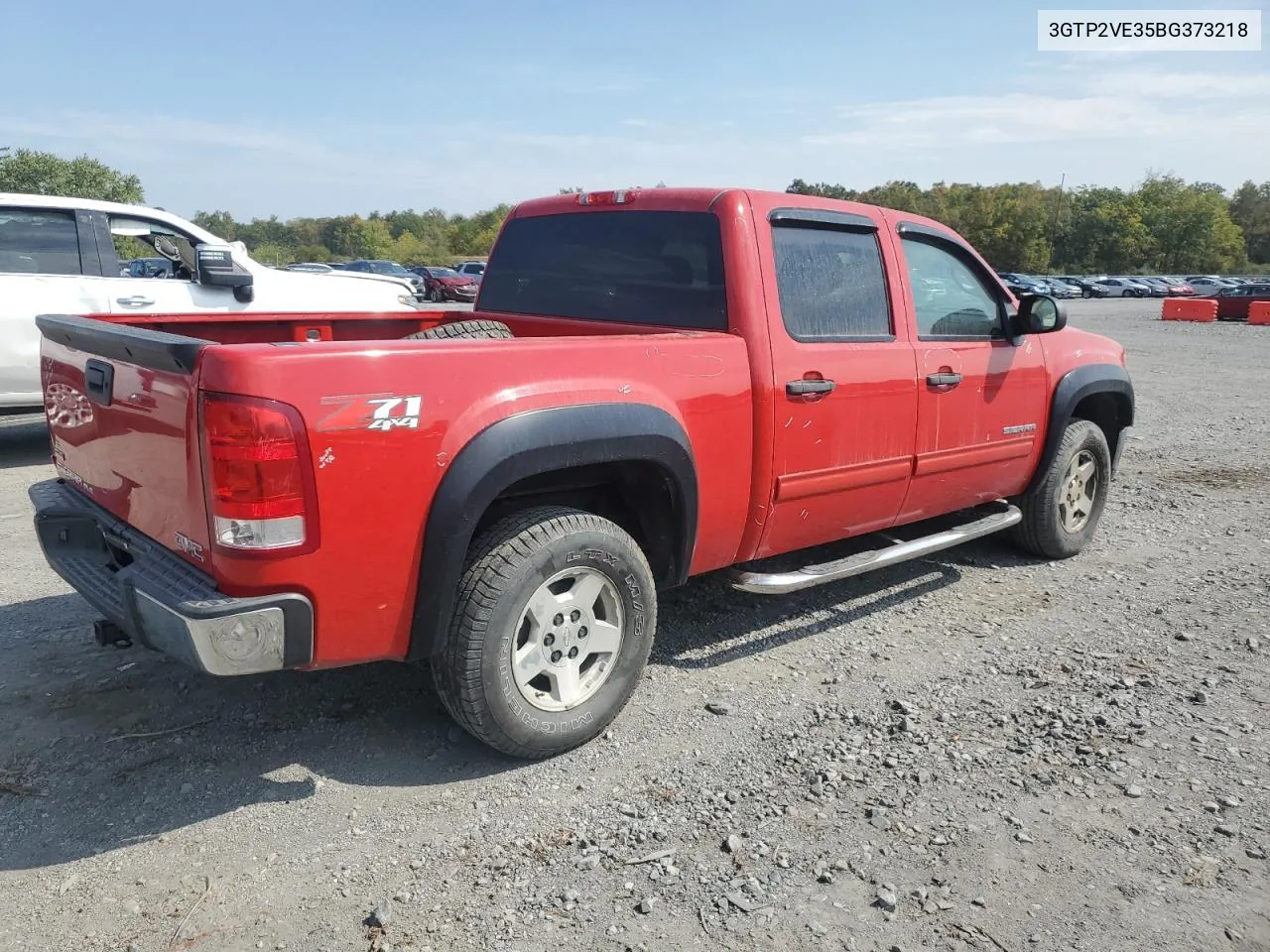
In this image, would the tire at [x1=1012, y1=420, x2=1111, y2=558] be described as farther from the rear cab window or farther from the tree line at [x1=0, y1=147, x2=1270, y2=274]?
the tree line at [x1=0, y1=147, x2=1270, y2=274]

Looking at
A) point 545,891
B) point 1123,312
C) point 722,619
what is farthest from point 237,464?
point 1123,312

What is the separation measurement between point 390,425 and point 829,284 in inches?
82.6

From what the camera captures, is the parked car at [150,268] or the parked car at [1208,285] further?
the parked car at [1208,285]

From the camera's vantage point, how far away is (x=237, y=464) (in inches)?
97.9

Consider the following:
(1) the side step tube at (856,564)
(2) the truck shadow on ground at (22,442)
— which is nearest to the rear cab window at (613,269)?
(1) the side step tube at (856,564)

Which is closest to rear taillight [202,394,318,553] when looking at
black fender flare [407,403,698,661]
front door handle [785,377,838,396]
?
black fender flare [407,403,698,661]

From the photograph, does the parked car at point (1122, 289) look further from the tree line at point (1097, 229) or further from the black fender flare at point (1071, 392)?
the black fender flare at point (1071, 392)

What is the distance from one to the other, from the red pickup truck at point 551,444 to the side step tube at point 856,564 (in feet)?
0.06

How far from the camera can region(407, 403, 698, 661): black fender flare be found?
2797 millimetres

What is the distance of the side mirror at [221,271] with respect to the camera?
727cm

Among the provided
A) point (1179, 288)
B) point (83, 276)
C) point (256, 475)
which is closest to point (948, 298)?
point (256, 475)

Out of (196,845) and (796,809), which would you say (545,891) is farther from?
(196,845)

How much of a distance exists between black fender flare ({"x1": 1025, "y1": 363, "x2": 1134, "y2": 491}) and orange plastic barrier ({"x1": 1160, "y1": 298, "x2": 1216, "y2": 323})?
94.1 ft

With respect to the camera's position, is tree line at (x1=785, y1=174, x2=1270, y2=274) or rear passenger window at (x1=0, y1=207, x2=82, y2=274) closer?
rear passenger window at (x1=0, y1=207, x2=82, y2=274)
